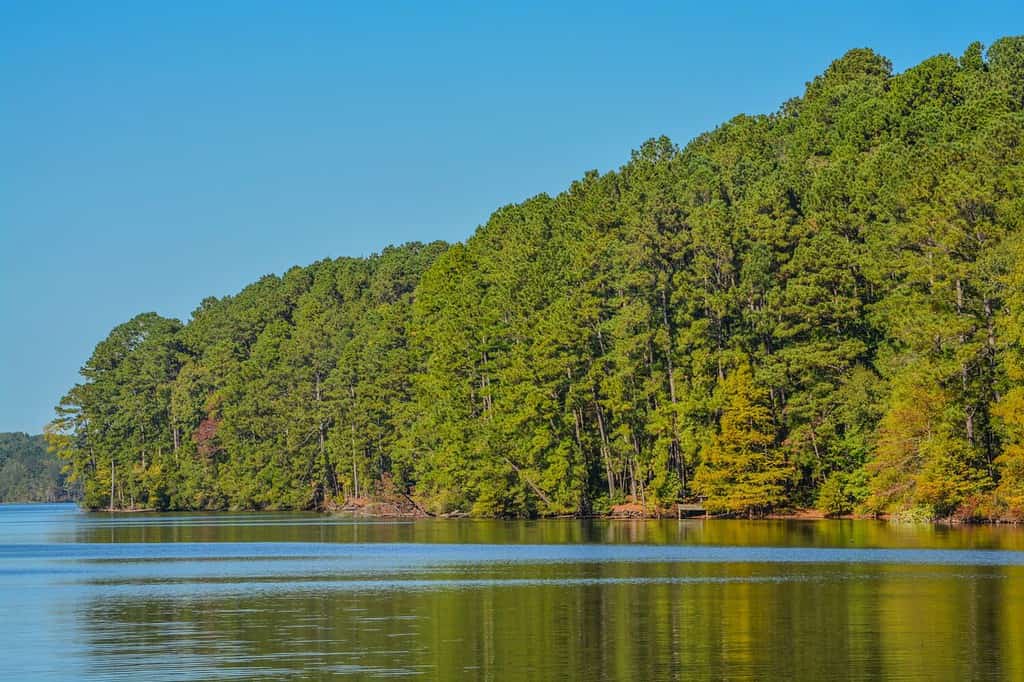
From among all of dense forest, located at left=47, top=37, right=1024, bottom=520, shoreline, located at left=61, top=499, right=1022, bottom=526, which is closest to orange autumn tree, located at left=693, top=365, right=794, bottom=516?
dense forest, located at left=47, top=37, right=1024, bottom=520

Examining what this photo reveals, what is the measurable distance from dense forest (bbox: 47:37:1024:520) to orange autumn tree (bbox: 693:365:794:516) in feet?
0.61

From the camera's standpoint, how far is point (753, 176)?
104312 mm

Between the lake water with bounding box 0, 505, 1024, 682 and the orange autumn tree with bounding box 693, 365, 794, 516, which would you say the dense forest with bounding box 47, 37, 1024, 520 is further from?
the lake water with bounding box 0, 505, 1024, 682

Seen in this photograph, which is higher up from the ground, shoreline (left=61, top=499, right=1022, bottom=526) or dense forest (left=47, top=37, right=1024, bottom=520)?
dense forest (left=47, top=37, right=1024, bottom=520)

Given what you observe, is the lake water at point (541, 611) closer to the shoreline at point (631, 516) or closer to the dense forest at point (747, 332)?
the shoreline at point (631, 516)

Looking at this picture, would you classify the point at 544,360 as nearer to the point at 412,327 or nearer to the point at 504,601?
the point at 412,327

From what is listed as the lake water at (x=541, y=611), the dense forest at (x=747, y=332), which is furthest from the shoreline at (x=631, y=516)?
the lake water at (x=541, y=611)

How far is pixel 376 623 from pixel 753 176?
250 feet

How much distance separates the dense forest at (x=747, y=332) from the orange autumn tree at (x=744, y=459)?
0.19 m

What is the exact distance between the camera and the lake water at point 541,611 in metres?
25.6

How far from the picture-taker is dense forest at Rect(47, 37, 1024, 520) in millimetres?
72688

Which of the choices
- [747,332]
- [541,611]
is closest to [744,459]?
A: [747,332]

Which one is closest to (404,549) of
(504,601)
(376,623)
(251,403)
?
(504,601)

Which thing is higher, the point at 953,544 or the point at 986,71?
the point at 986,71
